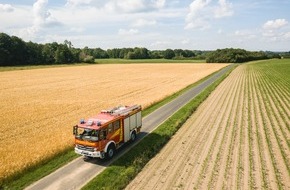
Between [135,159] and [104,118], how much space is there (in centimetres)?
347

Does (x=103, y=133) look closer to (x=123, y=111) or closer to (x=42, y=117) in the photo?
(x=123, y=111)

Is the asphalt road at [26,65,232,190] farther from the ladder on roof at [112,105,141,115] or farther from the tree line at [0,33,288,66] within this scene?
the tree line at [0,33,288,66]

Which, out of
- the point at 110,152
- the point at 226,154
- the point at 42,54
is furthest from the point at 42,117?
the point at 42,54

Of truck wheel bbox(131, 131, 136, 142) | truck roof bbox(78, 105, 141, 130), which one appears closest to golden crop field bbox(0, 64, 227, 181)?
truck roof bbox(78, 105, 141, 130)

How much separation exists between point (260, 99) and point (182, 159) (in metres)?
26.1

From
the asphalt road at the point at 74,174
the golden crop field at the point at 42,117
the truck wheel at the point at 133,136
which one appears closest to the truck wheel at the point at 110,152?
the asphalt road at the point at 74,174

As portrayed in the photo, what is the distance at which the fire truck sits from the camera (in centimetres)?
1816

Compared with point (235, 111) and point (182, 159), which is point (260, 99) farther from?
point (182, 159)

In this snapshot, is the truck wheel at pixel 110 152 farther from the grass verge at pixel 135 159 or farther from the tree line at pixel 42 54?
the tree line at pixel 42 54

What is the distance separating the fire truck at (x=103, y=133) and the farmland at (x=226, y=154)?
2795mm

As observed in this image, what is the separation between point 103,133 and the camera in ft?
60.3

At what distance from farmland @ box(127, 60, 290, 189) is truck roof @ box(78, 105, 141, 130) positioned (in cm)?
381

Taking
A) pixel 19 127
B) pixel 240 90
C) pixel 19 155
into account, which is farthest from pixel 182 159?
pixel 240 90

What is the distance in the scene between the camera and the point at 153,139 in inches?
907
